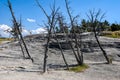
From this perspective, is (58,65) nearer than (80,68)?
No

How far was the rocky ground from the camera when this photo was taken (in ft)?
104

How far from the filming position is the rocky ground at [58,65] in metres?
31.8

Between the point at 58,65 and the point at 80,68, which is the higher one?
the point at 58,65

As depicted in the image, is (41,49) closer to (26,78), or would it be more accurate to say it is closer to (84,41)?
(84,41)

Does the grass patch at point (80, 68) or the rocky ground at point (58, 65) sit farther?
the grass patch at point (80, 68)

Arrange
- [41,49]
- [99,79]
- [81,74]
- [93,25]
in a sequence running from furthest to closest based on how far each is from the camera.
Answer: [41,49] → [93,25] → [81,74] → [99,79]

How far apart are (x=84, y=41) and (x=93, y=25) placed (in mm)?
14106

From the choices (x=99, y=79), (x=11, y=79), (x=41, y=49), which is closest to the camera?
(x=11, y=79)

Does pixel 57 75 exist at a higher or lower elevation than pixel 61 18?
lower

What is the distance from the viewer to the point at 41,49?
57188 mm

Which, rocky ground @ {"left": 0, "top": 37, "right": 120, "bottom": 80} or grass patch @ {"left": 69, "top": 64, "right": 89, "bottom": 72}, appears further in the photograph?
grass patch @ {"left": 69, "top": 64, "right": 89, "bottom": 72}

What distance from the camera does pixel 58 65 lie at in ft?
136

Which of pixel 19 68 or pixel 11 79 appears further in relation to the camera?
pixel 19 68

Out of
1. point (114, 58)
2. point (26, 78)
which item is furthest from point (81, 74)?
point (114, 58)
